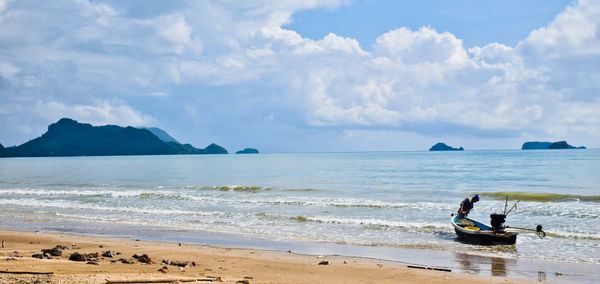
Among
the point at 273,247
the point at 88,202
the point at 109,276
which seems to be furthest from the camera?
the point at 88,202

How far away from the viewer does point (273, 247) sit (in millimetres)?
13641

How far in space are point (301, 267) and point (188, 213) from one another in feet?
43.1

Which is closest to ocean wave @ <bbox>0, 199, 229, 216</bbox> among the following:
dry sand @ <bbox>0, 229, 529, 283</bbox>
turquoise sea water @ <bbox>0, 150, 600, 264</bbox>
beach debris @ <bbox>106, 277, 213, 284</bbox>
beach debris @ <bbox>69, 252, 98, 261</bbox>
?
turquoise sea water @ <bbox>0, 150, 600, 264</bbox>

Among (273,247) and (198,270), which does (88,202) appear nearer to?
(273,247)

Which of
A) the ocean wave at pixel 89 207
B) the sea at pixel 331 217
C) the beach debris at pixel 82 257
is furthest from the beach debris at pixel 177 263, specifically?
the ocean wave at pixel 89 207

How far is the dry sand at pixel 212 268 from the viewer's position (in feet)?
26.6

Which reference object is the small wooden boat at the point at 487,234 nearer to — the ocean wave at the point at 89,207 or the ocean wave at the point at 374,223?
the ocean wave at the point at 374,223

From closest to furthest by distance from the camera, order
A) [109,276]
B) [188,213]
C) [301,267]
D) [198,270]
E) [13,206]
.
A: [109,276], [198,270], [301,267], [188,213], [13,206]

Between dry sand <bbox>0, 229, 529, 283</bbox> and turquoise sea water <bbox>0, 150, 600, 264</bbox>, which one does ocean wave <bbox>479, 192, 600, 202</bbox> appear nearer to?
turquoise sea water <bbox>0, 150, 600, 264</bbox>

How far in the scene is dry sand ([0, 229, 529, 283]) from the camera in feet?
26.6

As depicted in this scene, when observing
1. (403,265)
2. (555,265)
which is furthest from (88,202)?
(555,265)

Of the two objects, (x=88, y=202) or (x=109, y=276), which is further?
(x=88, y=202)

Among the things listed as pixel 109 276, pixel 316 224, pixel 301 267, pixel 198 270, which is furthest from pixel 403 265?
pixel 316 224

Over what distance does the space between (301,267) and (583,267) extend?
712cm
